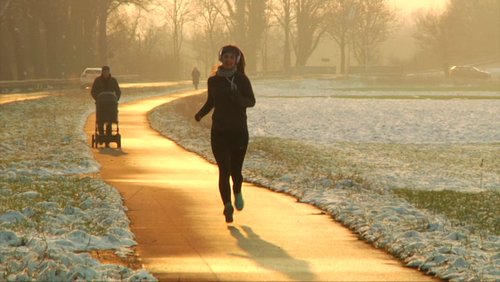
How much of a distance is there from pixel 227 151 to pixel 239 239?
130 cm

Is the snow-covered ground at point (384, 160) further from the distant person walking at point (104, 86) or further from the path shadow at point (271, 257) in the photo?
the distant person walking at point (104, 86)

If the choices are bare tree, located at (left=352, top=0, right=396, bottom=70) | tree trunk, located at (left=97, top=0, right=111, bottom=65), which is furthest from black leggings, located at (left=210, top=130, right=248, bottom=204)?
bare tree, located at (left=352, top=0, right=396, bottom=70)

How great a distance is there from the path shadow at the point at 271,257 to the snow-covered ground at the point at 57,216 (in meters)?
1.10

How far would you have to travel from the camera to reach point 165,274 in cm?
869

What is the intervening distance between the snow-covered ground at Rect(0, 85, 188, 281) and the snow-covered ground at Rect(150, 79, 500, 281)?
8.45ft

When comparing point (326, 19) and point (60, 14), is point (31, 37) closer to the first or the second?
point (60, 14)

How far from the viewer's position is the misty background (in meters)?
73.8

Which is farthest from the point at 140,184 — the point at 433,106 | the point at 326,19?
the point at 326,19

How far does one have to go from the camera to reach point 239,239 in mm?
10680

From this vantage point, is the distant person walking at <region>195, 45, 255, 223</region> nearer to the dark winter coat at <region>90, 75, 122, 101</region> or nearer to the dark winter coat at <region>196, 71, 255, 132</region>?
the dark winter coat at <region>196, 71, 255, 132</region>

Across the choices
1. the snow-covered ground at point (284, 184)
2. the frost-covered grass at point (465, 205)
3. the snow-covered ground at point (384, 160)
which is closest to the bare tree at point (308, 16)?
the snow-covered ground at point (384, 160)

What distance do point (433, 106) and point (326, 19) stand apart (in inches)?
2602

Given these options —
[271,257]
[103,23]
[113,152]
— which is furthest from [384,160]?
[103,23]

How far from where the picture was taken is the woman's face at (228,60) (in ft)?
36.9
